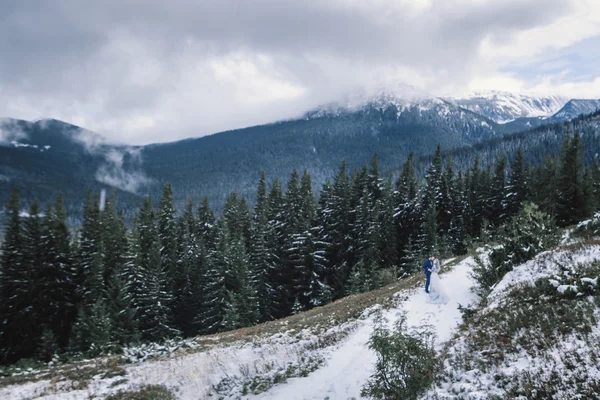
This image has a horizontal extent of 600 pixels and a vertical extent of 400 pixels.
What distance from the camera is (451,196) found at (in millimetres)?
57031

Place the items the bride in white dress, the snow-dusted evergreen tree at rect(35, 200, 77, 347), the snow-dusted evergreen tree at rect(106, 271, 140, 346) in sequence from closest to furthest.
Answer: the bride in white dress → the snow-dusted evergreen tree at rect(106, 271, 140, 346) → the snow-dusted evergreen tree at rect(35, 200, 77, 347)

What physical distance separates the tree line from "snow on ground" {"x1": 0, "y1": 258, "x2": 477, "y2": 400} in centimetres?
2136

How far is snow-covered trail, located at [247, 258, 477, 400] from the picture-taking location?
10445 mm

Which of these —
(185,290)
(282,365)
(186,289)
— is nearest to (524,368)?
(282,365)

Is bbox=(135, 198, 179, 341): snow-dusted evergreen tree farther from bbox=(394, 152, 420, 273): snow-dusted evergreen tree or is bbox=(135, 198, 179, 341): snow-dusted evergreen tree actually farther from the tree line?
bbox=(394, 152, 420, 273): snow-dusted evergreen tree

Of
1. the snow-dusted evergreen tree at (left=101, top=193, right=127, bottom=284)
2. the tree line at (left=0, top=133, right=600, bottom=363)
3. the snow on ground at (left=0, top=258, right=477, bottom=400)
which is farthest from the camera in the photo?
the snow-dusted evergreen tree at (left=101, top=193, right=127, bottom=284)

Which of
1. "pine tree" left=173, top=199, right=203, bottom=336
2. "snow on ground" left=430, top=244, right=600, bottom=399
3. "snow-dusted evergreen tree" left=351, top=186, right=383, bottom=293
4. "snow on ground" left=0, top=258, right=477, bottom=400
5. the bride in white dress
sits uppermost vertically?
"snow on ground" left=430, top=244, right=600, bottom=399

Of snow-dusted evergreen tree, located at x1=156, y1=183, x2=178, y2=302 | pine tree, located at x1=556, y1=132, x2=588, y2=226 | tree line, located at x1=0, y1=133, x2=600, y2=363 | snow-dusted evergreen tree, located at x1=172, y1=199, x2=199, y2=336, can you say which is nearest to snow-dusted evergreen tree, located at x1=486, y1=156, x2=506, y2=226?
tree line, located at x1=0, y1=133, x2=600, y2=363

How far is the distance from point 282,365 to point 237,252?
34.7 m

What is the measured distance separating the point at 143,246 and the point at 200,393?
47.5 metres

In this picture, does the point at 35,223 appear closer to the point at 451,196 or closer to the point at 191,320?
the point at 191,320

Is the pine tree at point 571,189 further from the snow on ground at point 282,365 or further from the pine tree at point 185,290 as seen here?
the pine tree at point 185,290

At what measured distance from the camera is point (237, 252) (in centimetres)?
4694

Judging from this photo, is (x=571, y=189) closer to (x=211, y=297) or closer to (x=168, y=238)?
(x=211, y=297)
